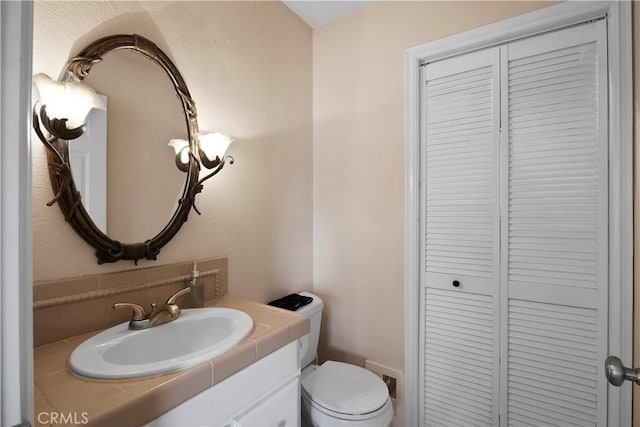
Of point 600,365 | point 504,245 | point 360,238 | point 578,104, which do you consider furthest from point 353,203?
point 600,365

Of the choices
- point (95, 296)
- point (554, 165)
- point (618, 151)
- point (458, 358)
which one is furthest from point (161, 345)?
point (618, 151)

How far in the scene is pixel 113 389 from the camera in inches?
27.5

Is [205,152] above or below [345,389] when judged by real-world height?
above

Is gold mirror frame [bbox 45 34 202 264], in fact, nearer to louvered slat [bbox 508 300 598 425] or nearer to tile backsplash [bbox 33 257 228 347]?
tile backsplash [bbox 33 257 228 347]

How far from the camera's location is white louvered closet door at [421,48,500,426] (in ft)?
4.95

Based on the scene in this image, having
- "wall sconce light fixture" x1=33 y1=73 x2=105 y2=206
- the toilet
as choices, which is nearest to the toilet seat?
the toilet

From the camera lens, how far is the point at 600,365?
129cm

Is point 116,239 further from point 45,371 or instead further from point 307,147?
point 307,147

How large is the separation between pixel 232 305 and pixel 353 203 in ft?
3.04

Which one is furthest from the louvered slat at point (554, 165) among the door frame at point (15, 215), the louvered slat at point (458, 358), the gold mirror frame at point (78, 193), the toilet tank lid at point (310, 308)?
the door frame at point (15, 215)

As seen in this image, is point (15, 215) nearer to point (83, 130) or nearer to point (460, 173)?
point (83, 130)

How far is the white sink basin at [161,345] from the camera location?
765 mm

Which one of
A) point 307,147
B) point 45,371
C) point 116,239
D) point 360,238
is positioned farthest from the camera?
point 307,147

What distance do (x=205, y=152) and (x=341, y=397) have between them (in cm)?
123
